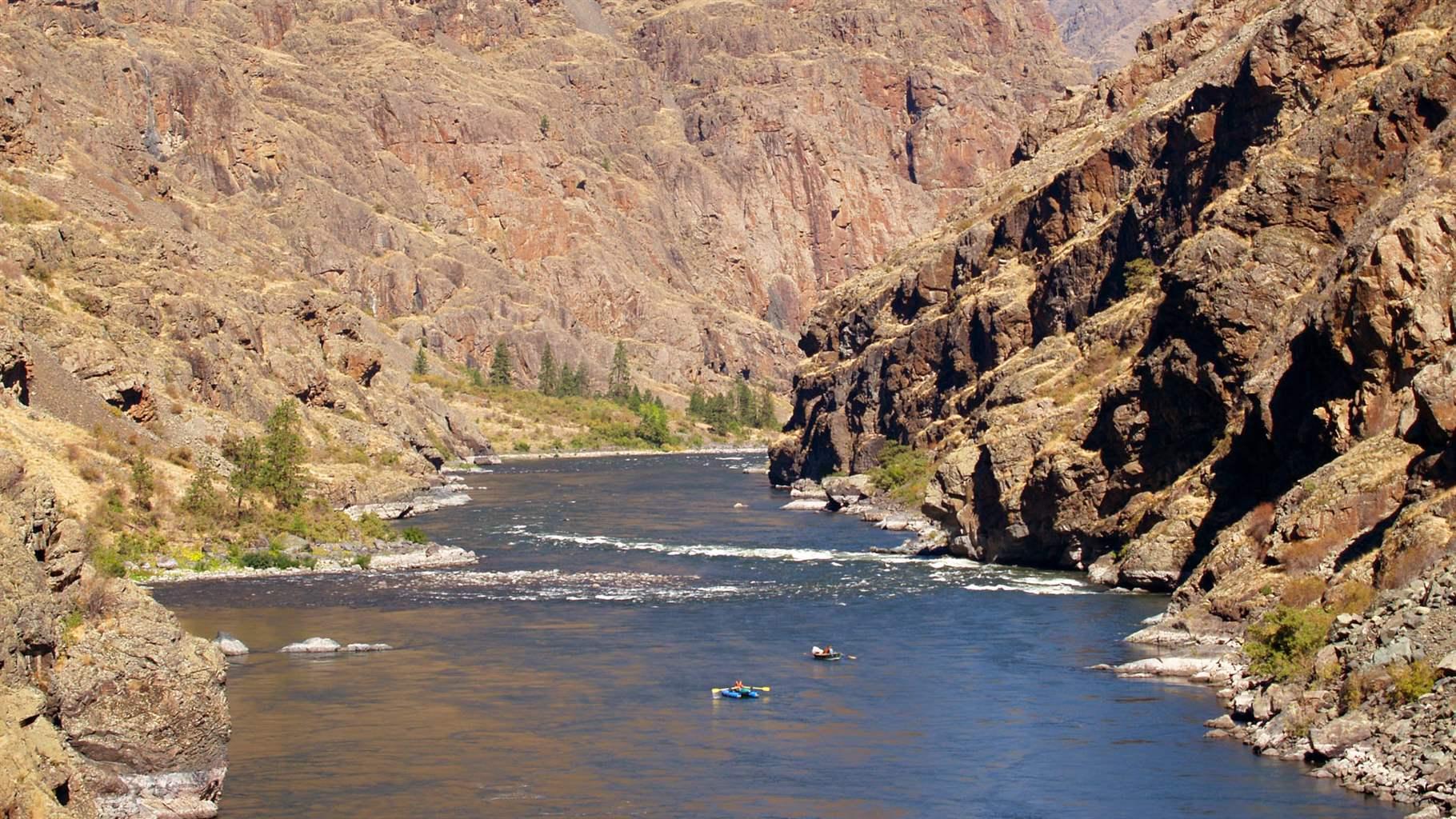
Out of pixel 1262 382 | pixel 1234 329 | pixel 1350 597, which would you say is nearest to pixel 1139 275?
pixel 1234 329

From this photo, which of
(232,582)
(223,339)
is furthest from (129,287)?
(232,582)

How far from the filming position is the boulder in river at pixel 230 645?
66.9 metres

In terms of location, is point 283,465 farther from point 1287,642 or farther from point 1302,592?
point 1287,642

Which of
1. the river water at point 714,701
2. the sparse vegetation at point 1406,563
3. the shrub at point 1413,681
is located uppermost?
the sparse vegetation at point 1406,563

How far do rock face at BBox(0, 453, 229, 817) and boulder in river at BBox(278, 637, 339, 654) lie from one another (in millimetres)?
24409

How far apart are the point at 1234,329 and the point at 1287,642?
30.1 metres

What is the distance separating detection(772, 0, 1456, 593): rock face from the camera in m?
64.1

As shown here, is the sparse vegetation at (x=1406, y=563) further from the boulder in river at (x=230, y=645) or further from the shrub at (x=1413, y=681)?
the boulder in river at (x=230, y=645)

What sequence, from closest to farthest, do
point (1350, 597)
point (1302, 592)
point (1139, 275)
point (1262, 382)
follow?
1. point (1350, 597)
2. point (1302, 592)
3. point (1262, 382)
4. point (1139, 275)

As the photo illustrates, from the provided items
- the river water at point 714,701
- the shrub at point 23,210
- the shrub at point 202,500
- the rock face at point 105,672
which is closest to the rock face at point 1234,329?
the river water at point 714,701

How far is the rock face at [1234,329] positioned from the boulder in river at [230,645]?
3434 cm

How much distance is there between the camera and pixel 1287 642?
5322cm

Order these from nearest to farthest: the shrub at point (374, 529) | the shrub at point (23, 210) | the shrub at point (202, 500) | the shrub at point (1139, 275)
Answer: the shrub at point (202, 500)
the shrub at point (374, 529)
the shrub at point (1139, 275)
the shrub at point (23, 210)

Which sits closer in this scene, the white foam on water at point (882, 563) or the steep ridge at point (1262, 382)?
the steep ridge at point (1262, 382)
